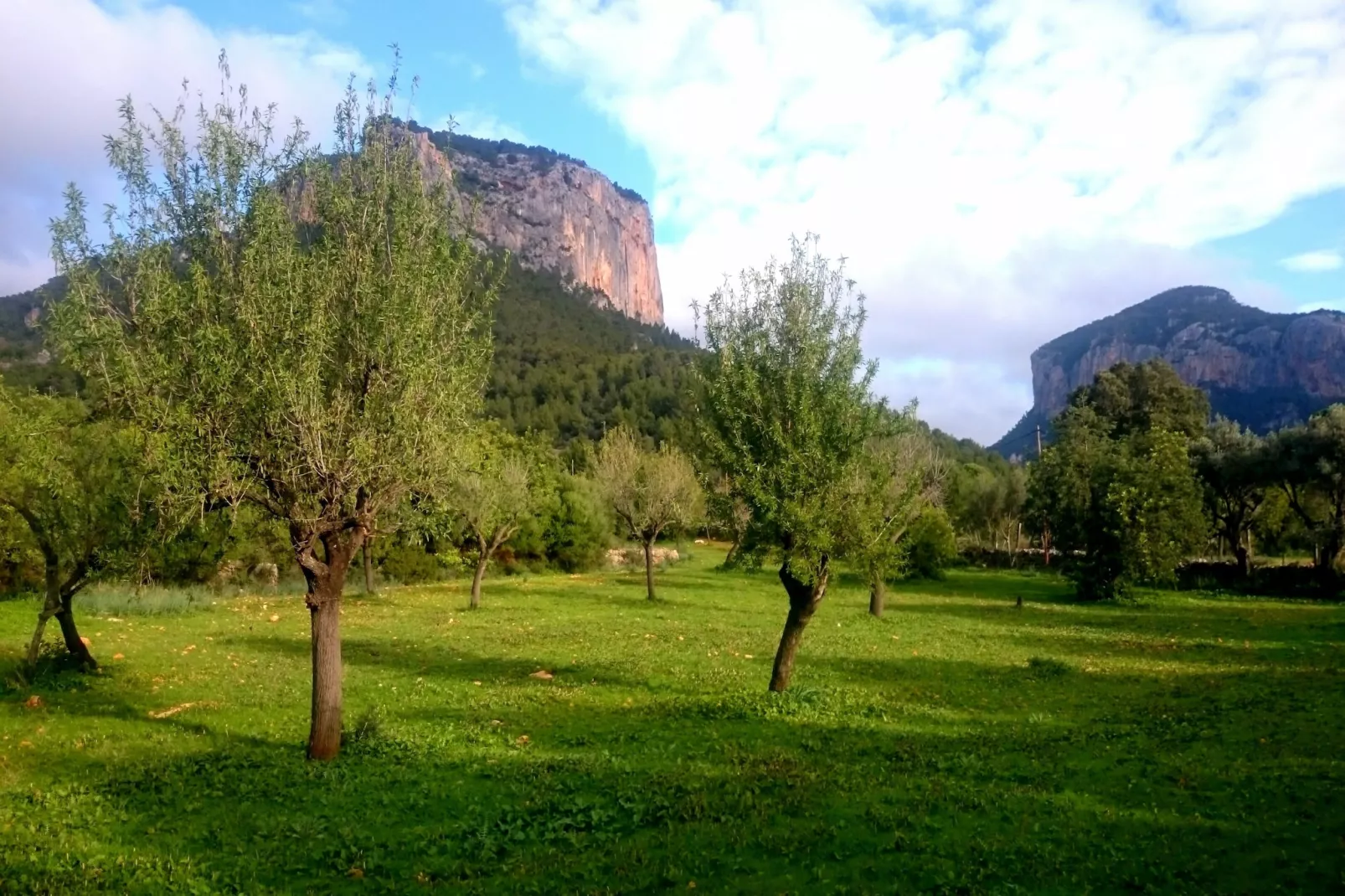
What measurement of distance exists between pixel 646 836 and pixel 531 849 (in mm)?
1365

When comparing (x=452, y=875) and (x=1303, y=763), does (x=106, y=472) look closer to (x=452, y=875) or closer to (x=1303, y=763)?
(x=452, y=875)

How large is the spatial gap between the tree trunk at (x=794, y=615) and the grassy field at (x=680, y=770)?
0.74 meters

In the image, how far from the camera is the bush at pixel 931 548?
5925 centimetres

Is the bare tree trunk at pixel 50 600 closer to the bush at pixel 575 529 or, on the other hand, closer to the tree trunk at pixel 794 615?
the tree trunk at pixel 794 615

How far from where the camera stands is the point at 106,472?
20.7m

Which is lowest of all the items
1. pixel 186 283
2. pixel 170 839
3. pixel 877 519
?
pixel 170 839

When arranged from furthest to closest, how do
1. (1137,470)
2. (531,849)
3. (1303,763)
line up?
(1137,470), (1303,763), (531,849)

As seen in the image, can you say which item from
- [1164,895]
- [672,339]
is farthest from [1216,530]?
[672,339]

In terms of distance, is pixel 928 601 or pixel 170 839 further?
pixel 928 601

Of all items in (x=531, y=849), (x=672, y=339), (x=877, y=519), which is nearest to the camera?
(x=531, y=849)

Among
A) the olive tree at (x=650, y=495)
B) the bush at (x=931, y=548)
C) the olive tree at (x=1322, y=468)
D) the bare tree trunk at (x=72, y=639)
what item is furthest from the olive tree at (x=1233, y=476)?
the bare tree trunk at (x=72, y=639)

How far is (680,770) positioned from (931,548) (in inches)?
1994

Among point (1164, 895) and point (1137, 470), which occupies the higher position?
point (1137, 470)

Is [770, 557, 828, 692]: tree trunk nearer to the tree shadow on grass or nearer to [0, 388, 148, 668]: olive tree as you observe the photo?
the tree shadow on grass
